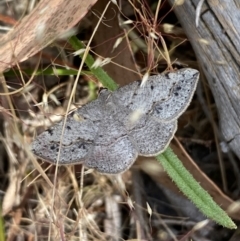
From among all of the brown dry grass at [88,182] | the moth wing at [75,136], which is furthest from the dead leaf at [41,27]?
the brown dry grass at [88,182]

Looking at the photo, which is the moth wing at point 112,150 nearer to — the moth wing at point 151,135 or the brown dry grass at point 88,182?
the moth wing at point 151,135

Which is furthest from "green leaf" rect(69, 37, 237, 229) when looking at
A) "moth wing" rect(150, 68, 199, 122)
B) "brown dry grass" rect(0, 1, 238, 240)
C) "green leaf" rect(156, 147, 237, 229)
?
"brown dry grass" rect(0, 1, 238, 240)

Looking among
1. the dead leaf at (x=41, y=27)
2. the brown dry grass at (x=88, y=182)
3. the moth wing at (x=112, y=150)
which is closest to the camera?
the dead leaf at (x=41, y=27)

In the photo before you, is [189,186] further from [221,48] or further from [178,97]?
[221,48]

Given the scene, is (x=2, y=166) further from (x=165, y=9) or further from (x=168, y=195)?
(x=165, y=9)

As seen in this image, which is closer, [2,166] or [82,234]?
[82,234]

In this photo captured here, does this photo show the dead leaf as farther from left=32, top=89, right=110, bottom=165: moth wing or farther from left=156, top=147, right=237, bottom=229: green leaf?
left=156, top=147, right=237, bottom=229: green leaf

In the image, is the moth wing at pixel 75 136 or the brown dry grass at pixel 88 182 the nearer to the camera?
the moth wing at pixel 75 136

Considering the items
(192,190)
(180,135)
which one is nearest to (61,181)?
(180,135)
